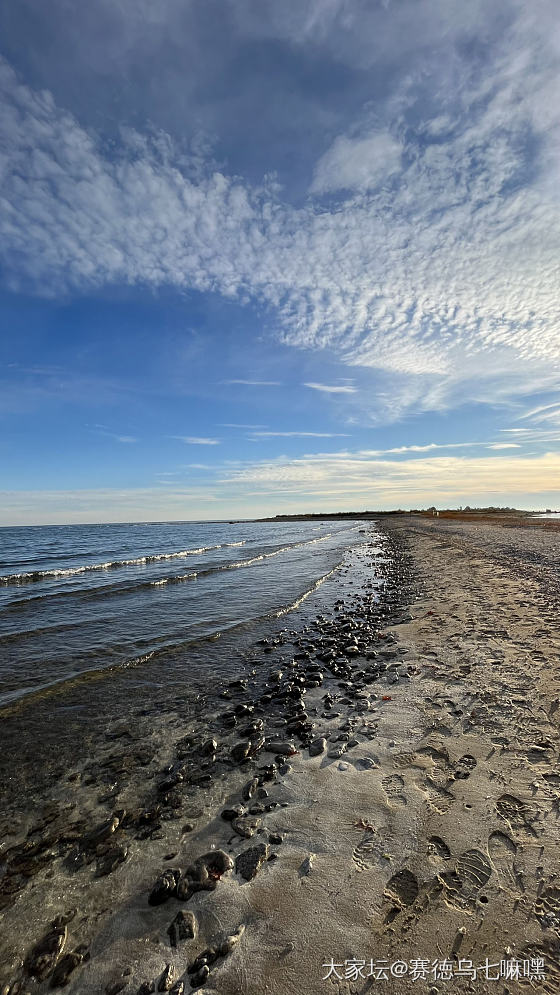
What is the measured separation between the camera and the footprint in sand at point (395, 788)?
5036 millimetres

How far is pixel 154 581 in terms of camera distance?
934 inches

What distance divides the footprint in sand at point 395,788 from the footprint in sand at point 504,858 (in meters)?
1.06

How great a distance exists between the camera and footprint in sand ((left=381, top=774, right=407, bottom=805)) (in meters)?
5.04

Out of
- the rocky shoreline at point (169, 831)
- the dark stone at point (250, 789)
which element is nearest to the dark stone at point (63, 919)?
the rocky shoreline at point (169, 831)

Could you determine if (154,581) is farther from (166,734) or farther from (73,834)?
(73,834)

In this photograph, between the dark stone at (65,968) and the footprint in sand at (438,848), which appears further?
the footprint in sand at (438,848)

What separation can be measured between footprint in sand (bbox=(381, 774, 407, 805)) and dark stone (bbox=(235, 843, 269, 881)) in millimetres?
1706

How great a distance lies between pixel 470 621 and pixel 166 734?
9.35 metres

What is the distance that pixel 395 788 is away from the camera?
528 cm

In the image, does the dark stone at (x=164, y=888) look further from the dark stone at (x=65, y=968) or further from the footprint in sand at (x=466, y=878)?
the footprint in sand at (x=466, y=878)

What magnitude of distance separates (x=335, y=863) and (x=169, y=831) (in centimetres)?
211

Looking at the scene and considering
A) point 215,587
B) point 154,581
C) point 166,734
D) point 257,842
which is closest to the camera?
point 257,842

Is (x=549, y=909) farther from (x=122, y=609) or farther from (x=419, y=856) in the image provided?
(x=122, y=609)

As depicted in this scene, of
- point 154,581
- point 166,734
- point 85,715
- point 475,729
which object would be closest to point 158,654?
point 85,715
